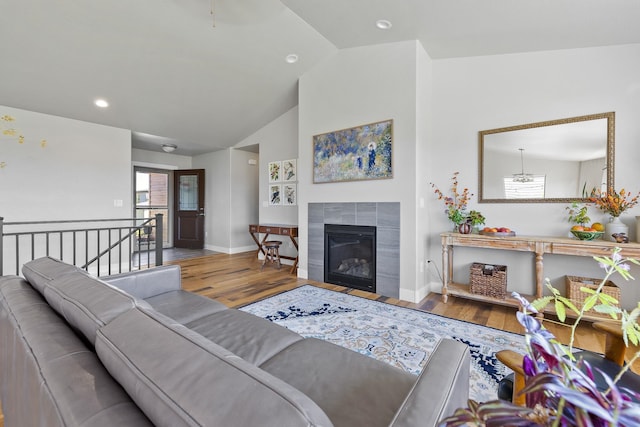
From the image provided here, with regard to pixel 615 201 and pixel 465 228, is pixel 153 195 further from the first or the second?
pixel 615 201

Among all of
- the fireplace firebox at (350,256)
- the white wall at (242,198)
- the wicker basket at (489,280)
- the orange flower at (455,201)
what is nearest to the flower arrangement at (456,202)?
the orange flower at (455,201)

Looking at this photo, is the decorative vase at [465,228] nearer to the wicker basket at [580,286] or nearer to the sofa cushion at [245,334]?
the wicker basket at [580,286]

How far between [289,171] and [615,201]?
434 centimetres

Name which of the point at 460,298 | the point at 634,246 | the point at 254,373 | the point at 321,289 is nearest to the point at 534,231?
the point at 634,246

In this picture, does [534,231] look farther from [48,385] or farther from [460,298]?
[48,385]

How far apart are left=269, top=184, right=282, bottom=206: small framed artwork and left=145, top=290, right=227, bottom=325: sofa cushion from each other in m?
3.66

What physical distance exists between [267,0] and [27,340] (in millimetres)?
3389

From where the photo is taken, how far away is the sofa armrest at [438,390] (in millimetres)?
663

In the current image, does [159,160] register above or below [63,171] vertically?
above

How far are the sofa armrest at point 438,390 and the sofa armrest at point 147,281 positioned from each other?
1.81 m

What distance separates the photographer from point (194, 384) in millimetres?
531

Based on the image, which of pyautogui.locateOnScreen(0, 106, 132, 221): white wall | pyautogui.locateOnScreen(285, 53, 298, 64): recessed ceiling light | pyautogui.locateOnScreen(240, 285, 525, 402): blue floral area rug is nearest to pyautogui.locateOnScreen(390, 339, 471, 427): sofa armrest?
pyautogui.locateOnScreen(240, 285, 525, 402): blue floral area rug

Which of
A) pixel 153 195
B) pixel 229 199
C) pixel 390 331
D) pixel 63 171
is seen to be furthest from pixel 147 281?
pixel 153 195

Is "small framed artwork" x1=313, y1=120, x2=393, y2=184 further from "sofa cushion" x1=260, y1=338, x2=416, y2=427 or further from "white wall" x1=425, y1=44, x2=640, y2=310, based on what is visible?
"sofa cushion" x1=260, y1=338, x2=416, y2=427
